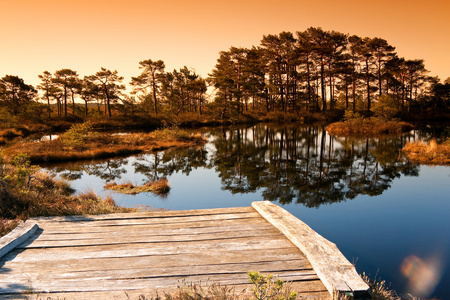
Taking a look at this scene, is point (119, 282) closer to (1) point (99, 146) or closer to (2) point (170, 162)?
(2) point (170, 162)

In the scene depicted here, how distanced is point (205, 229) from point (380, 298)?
264 cm

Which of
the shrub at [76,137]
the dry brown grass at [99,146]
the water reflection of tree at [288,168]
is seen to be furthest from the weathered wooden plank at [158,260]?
the shrub at [76,137]

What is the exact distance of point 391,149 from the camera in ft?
76.0

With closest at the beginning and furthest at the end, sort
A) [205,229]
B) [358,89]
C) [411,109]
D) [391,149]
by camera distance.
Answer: [205,229] → [391,149] → [411,109] → [358,89]

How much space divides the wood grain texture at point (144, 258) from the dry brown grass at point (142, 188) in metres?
7.31

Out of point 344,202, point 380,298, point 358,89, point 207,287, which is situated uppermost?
point 358,89

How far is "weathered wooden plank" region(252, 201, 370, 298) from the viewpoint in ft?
9.70

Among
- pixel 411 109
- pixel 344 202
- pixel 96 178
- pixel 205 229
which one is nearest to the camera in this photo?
pixel 205 229

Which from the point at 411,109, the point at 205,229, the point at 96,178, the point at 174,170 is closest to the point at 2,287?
the point at 205,229

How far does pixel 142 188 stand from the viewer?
13016mm

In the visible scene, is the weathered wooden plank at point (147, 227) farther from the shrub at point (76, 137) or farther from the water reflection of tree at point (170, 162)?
the shrub at point (76, 137)

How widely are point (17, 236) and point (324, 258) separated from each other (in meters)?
4.39

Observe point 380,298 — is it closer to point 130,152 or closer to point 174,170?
point 174,170

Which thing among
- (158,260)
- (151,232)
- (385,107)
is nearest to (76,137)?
(151,232)
